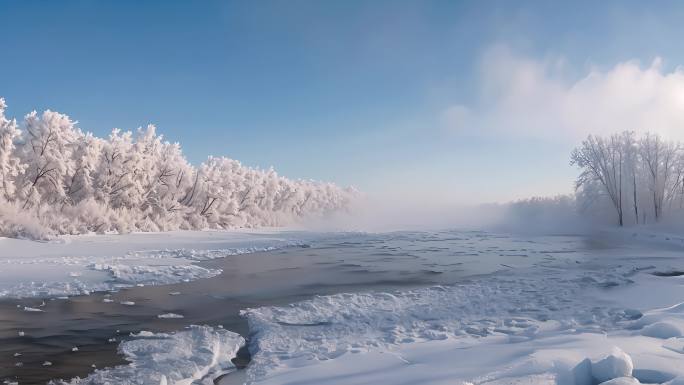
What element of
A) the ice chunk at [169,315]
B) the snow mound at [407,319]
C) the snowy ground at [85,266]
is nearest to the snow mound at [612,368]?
the snow mound at [407,319]

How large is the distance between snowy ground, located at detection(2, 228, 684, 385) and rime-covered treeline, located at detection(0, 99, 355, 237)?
2249 centimetres

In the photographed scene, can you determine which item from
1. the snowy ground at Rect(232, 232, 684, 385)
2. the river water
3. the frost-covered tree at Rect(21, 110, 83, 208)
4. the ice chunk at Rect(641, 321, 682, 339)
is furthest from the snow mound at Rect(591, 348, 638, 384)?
the frost-covered tree at Rect(21, 110, 83, 208)

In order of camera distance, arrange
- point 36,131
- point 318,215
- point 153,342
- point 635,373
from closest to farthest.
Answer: point 635,373
point 153,342
point 36,131
point 318,215

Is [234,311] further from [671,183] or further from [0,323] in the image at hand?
[671,183]

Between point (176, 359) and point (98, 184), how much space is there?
3790cm

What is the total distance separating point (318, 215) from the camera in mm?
96625

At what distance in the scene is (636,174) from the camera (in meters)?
51.7

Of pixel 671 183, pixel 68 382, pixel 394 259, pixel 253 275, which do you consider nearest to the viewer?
pixel 68 382

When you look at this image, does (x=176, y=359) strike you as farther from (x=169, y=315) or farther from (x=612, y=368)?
(x=612, y=368)

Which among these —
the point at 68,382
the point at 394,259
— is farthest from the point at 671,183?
the point at 68,382

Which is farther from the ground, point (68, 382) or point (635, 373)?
point (635, 373)

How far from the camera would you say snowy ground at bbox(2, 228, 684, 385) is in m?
5.07

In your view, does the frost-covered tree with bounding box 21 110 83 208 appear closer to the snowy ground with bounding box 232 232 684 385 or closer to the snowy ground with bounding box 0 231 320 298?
the snowy ground with bounding box 0 231 320 298

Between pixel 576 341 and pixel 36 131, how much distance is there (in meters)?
39.1
